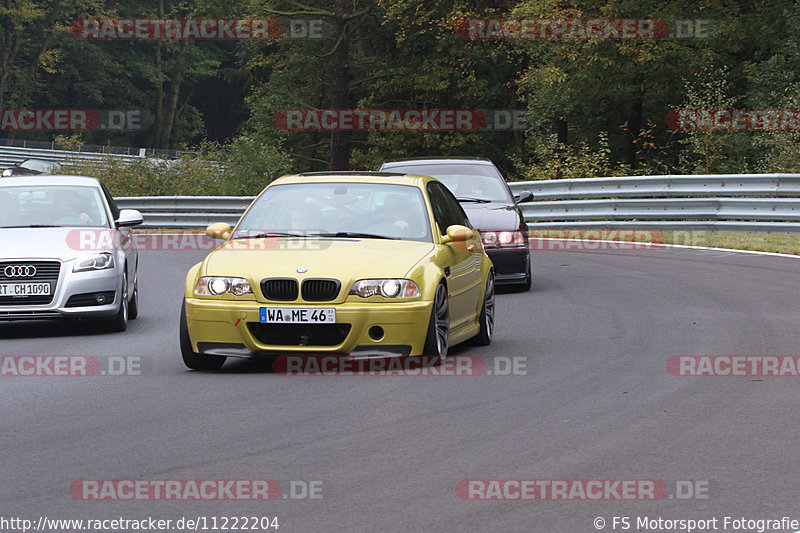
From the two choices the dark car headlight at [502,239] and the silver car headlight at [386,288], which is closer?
the silver car headlight at [386,288]

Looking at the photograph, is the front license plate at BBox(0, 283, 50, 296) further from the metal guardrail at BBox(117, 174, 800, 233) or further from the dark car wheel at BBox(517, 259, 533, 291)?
the metal guardrail at BBox(117, 174, 800, 233)

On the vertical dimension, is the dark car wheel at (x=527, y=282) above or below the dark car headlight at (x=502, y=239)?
below

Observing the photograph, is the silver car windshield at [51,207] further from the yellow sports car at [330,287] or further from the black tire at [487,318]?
the black tire at [487,318]

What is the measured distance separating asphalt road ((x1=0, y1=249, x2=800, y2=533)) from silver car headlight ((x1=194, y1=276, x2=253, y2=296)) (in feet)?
2.02

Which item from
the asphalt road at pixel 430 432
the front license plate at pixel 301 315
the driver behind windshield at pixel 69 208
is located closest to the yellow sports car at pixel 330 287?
the front license plate at pixel 301 315

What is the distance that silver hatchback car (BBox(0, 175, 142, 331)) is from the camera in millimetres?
12453

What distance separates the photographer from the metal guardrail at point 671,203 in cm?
2344

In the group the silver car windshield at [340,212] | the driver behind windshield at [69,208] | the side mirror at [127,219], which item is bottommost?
the side mirror at [127,219]

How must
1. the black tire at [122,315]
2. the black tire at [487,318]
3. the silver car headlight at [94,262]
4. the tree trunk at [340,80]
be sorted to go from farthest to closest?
the tree trunk at [340,80] < the black tire at [122,315] < the silver car headlight at [94,262] < the black tire at [487,318]

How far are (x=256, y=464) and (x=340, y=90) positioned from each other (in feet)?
136

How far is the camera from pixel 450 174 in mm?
17047

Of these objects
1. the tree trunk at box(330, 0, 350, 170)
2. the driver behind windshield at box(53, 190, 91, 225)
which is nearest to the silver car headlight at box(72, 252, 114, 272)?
the driver behind windshield at box(53, 190, 91, 225)

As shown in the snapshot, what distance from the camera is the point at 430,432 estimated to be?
24.5 ft

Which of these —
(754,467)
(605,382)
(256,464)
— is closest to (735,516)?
(754,467)
